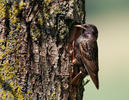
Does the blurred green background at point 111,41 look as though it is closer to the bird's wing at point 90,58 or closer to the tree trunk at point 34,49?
the bird's wing at point 90,58

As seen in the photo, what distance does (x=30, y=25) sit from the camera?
4375mm

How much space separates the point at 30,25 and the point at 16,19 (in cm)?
16

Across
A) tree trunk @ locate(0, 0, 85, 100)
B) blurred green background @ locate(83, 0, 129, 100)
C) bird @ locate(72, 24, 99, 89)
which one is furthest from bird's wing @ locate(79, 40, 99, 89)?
blurred green background @ locate(83, 0, 129, 100)

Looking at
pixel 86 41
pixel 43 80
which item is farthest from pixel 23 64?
pixel 86 41

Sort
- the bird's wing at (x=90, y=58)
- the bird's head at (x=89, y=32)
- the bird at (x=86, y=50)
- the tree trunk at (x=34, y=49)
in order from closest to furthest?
1. the tree trunk at (x=34, y=49)
2. the bird at (x=86, y=50)
3. the bird's wing at (x=90, y=58)
4. the bird's head at (x=89, y=32)

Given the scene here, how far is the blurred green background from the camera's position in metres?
9.73

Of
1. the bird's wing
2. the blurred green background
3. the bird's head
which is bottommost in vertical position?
the blurred green background

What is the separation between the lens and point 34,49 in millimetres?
4402

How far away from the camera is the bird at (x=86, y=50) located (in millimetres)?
4945

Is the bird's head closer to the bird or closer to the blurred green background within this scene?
the bird

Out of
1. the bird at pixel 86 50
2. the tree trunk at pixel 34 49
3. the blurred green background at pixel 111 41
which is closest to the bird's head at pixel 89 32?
the bird at pixel 86 50

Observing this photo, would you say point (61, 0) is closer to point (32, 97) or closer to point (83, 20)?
point (83, 20)

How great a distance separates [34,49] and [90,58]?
1.10 metres

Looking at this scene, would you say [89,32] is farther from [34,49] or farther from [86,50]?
[34,49]
